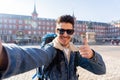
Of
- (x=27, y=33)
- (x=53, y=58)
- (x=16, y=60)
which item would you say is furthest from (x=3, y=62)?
(x=27, y=33)

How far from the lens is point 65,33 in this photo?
6.61 ft

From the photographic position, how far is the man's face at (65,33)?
1.99 metres

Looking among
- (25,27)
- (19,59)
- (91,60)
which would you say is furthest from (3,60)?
(25,27)

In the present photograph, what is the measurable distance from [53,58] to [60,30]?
0.95 feet

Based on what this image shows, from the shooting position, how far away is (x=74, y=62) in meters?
2.04

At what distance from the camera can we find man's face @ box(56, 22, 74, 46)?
1992mm

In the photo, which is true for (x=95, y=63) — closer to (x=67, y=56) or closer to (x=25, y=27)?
(x=67, y=56)

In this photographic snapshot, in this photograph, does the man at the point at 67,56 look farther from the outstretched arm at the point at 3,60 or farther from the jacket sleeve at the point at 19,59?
the outstretched arm at the point at 3,60

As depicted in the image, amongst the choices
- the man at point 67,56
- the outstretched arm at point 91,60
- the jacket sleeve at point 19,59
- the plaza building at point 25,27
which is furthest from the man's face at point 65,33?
the plaza building at point 25,27

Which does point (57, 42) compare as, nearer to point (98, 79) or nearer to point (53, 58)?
point (53, 58)

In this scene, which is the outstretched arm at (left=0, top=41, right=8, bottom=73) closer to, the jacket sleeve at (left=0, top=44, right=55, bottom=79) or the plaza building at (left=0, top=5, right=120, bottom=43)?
the jacket sleeve at (left=0, top=44, right=55, bottom=79)

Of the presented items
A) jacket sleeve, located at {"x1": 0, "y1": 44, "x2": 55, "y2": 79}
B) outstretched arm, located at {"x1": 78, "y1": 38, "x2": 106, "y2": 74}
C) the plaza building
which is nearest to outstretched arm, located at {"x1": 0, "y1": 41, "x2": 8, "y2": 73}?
jacket sleeve, located at {"x1": 0, "y1": 44, "x2": 55, "y2": 79}

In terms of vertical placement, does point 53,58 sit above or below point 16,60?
below

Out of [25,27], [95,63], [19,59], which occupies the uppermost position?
[19,59]
